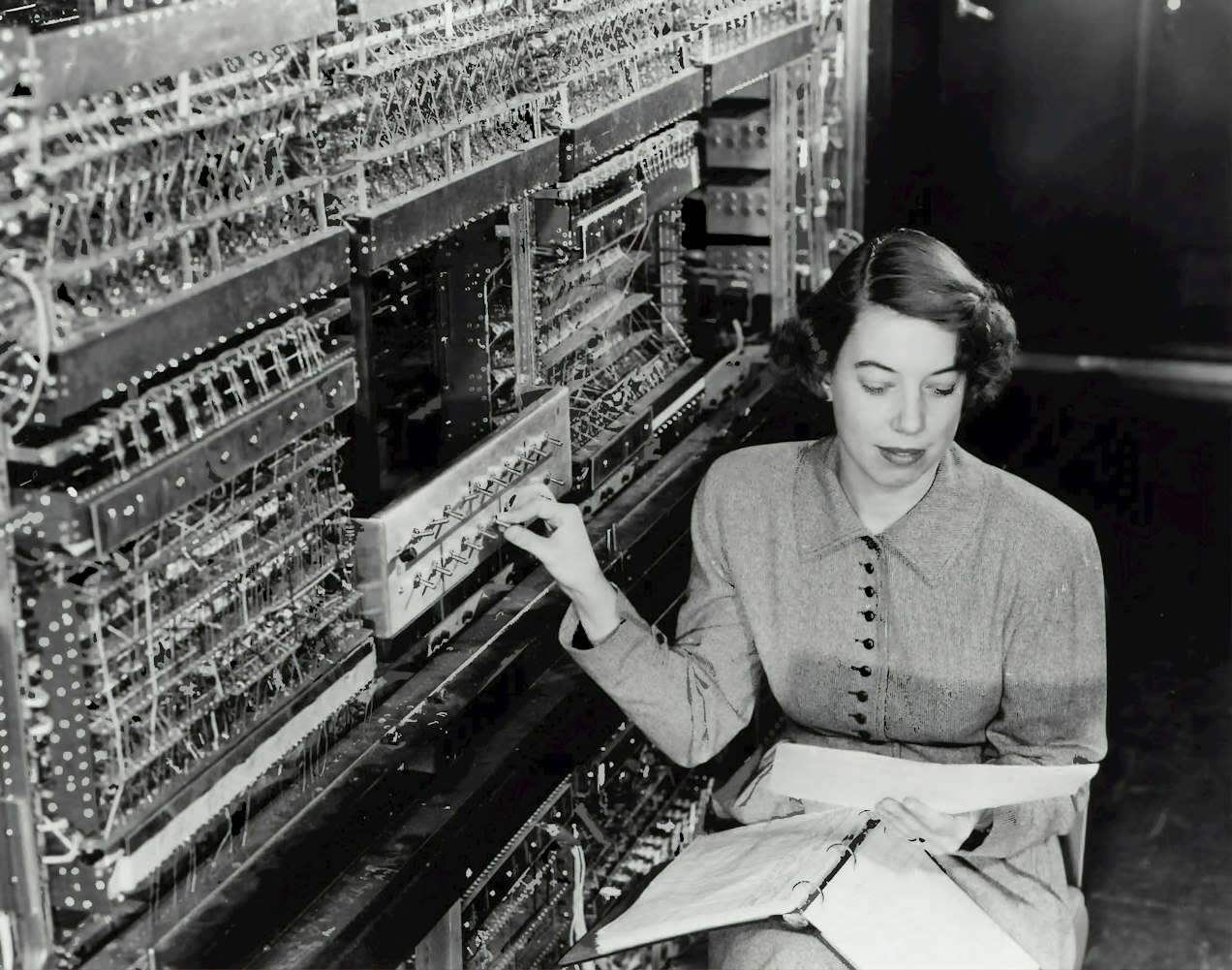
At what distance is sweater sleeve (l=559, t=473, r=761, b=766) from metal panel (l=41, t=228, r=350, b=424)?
60 centimetres

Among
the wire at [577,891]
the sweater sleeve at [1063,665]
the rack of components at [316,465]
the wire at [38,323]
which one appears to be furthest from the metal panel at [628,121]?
the wire at [38,323]

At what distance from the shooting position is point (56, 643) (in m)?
1.49

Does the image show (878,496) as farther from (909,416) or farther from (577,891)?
(577,891)

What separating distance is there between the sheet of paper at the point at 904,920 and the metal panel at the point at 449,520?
1.94ft

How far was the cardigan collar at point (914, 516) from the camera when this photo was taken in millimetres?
2201

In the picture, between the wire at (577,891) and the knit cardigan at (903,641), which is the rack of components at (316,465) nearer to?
the wire at (577,891)

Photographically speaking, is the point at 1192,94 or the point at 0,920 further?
the point at 1192,94

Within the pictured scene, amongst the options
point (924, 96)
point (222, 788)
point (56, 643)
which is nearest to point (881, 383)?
point (222, 788)

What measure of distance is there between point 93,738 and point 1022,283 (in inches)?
187

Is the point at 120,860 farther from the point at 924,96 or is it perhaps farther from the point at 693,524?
the point at 924,96

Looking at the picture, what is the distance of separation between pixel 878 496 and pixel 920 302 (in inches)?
11.1

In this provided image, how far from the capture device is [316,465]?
1860 millimetres

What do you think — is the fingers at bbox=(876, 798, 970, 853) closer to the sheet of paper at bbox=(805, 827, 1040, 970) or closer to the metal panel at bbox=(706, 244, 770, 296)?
the sheet of paper at bbox=(805, 827, 1040, 970)

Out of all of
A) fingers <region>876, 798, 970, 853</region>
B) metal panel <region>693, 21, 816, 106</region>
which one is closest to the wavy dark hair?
fingers <region>876, 798, 970, 853</region>
